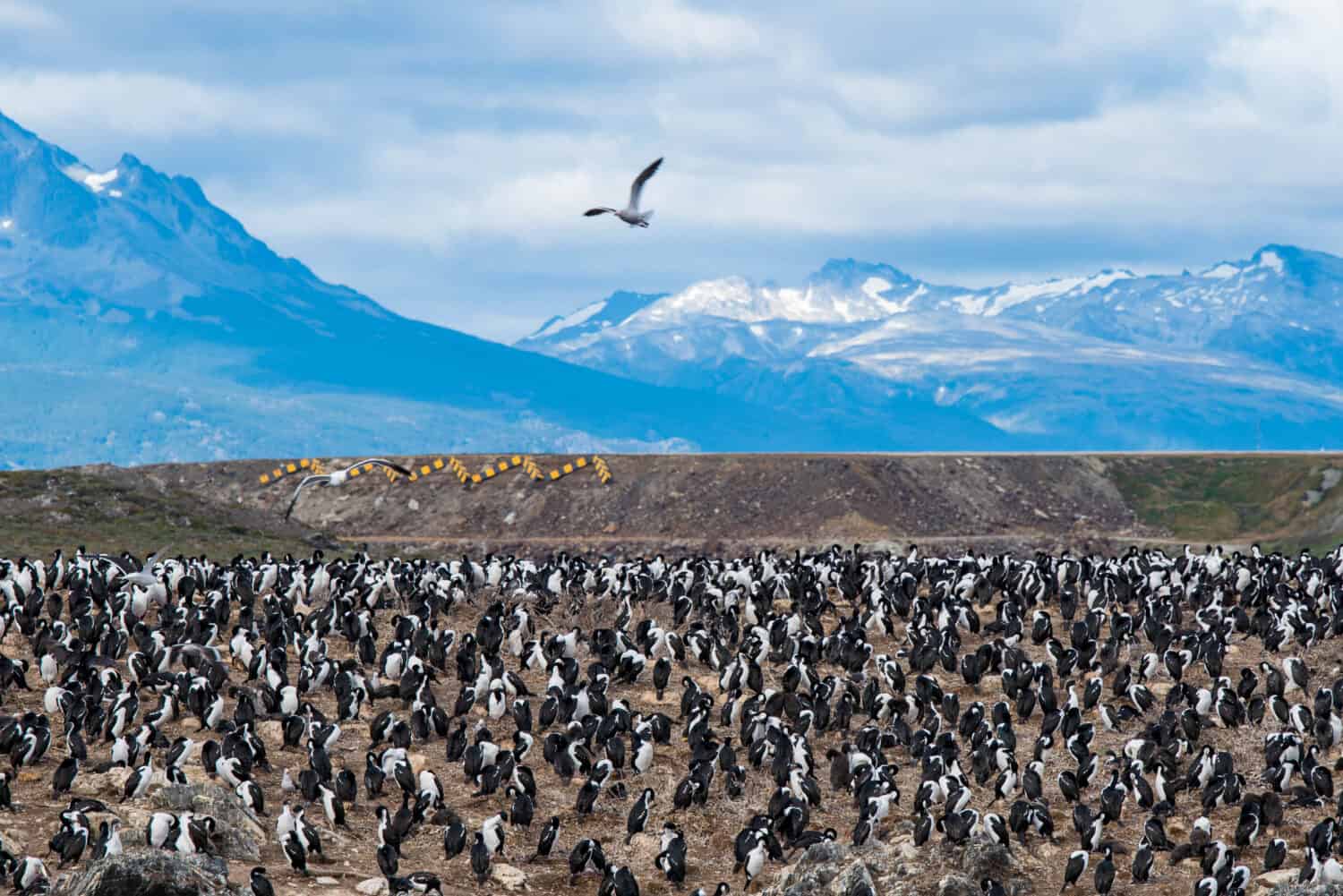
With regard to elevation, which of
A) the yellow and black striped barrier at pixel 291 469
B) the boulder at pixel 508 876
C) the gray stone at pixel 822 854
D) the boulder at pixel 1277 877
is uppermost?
the yellow and black striped barrier at pixel 291 469

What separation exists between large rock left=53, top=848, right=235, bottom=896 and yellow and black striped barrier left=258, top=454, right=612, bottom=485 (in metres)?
60.8

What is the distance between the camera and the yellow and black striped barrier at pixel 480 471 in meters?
80.7

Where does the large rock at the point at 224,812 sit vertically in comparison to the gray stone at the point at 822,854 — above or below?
below

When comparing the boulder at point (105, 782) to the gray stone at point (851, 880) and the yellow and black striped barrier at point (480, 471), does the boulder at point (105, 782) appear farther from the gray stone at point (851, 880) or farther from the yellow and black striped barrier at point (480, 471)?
the yellow and black striped barrier at point (480, 471)

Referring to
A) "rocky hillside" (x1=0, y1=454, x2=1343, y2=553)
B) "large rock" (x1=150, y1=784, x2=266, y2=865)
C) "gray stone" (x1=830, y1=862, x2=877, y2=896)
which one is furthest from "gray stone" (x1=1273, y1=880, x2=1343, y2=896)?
"rocky hillside" (x1=0, y1=454, x2=1343, y2=553)

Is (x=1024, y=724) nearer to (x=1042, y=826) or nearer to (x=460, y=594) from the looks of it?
(x=1042, y=826)

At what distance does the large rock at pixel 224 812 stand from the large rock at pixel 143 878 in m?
2.63

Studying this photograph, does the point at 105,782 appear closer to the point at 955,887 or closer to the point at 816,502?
the point at 955,887

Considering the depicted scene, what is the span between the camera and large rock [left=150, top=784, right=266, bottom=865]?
868 inches

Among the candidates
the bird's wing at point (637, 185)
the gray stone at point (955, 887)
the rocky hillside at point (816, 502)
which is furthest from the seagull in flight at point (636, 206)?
the rocky hillside at point (816, 502)

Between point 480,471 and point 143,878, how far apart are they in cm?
6341

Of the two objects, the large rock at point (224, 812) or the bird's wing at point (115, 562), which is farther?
the bird's wing at point (115, 562)

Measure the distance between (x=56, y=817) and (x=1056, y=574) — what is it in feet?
91.8

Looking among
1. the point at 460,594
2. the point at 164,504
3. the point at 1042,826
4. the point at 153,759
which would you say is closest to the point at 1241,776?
the point at 1042,826
